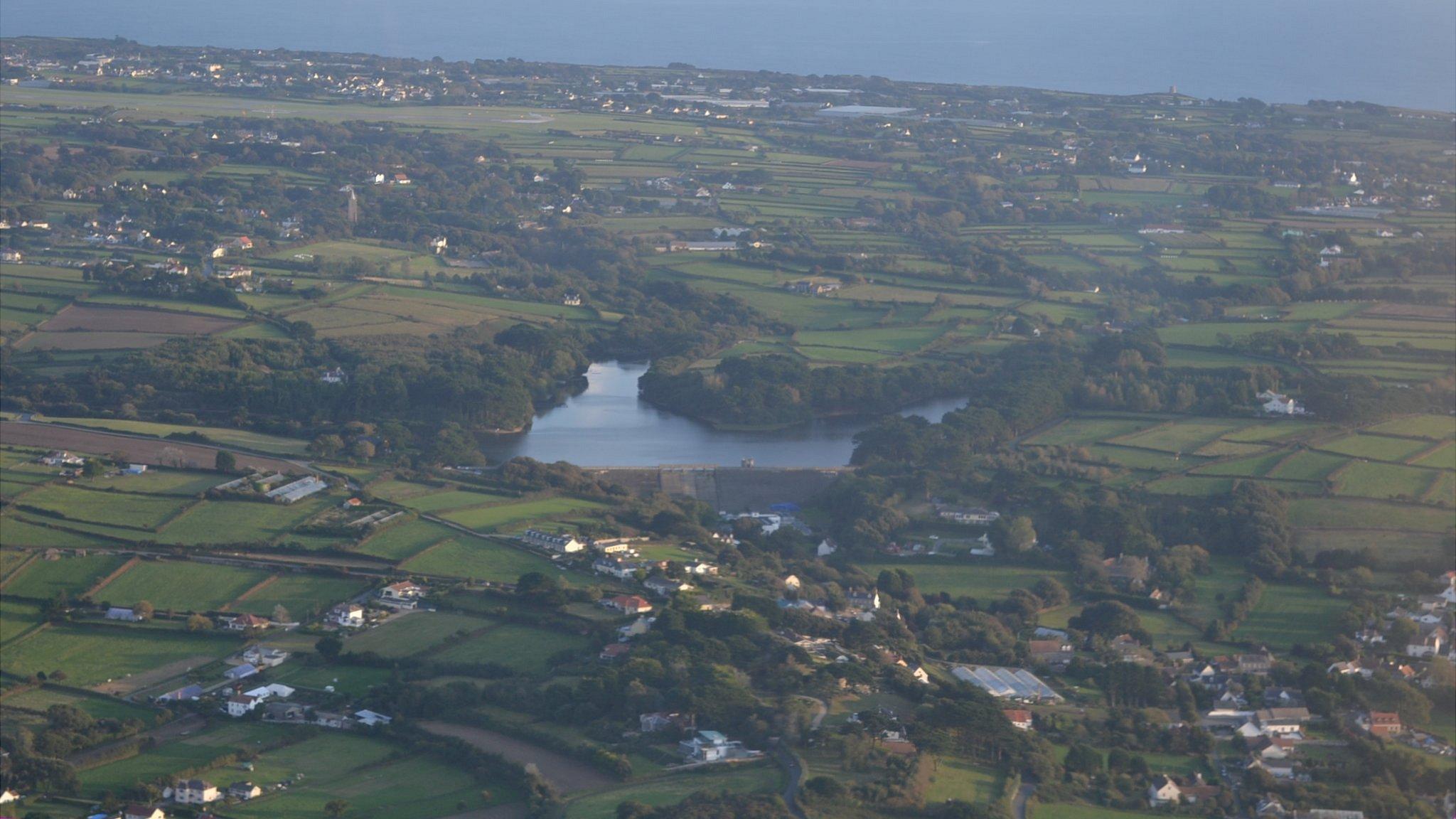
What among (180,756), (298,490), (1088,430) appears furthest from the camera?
(1088,430)

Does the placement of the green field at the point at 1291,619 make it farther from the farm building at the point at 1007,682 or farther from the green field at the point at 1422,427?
the green field at the point at 1422,427

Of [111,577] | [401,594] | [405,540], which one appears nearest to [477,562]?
[405,540]

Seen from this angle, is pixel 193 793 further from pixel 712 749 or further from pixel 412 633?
pixel 412 633

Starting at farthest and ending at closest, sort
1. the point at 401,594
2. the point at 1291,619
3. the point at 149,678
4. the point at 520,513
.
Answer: the point at 520,513 → the point at 1291,619 → the point at 401,594 → the point at 149,678

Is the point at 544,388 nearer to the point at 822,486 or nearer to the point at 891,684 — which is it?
the point at 822,486

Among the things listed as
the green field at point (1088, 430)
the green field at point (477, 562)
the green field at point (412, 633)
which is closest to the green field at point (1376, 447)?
the green field at point (1088, 430)

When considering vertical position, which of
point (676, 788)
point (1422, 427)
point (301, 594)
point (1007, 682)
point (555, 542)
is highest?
point (1422, 427)

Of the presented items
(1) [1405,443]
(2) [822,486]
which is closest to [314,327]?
(2) [822,486]

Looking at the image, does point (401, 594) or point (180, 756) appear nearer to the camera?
point (180, 756)
